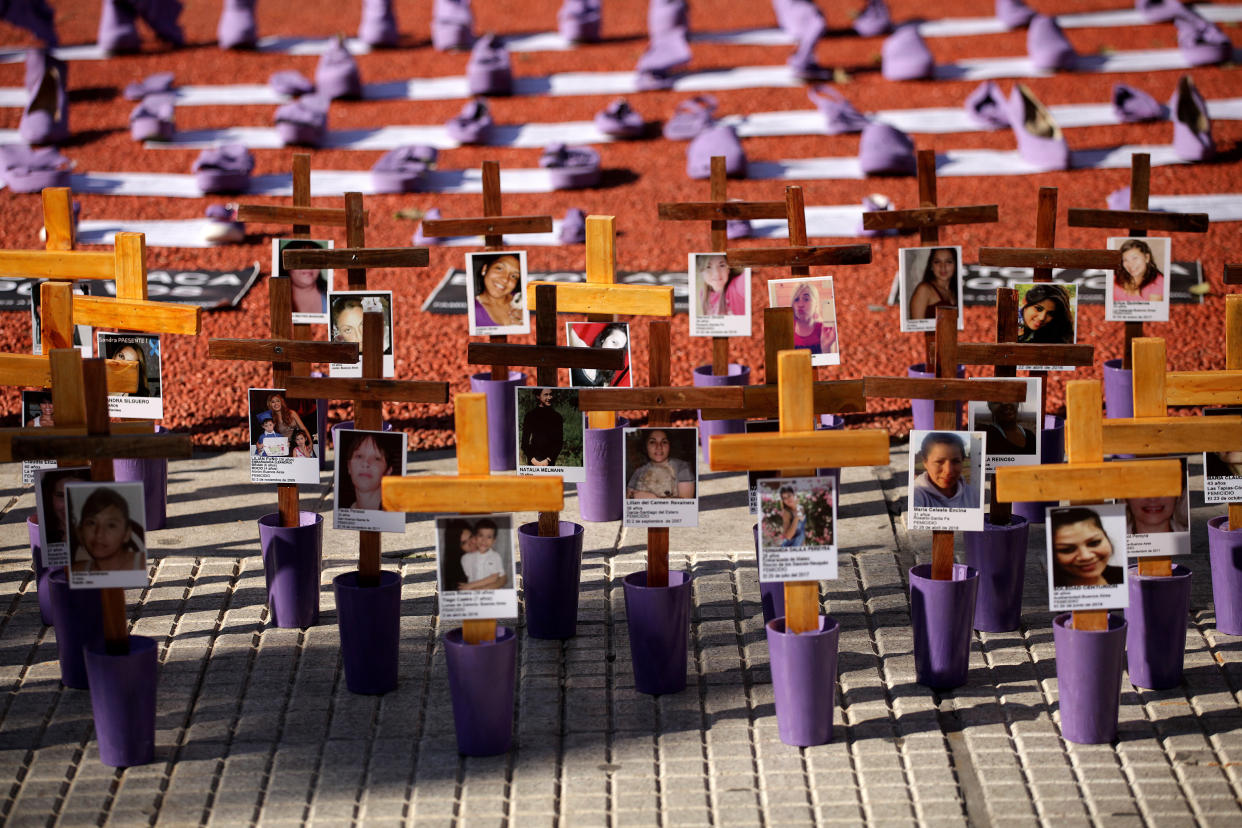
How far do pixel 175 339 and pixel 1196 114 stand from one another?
23.8 ft

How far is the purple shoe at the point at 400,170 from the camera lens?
10352 millimetres

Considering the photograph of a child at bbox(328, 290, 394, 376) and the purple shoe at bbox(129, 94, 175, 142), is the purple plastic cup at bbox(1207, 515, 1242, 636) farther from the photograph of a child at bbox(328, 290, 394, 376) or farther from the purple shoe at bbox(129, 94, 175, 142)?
the purple shoe at bbox(129, 94, 175, 142)

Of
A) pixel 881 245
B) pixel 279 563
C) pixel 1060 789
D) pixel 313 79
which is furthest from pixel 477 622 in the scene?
pixel 313 79

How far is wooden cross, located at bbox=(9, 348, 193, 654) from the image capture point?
4.05m

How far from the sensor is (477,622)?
13.7 feet

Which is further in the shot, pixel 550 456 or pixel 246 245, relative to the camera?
pixel 246 245

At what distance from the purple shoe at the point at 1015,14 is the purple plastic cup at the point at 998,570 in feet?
29.5

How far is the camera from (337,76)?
11.9 meters

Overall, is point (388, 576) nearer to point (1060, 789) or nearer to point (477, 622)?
point (477, 622)

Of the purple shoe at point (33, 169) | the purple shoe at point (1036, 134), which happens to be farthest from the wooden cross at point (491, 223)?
the purple shoe at point (33, 169)

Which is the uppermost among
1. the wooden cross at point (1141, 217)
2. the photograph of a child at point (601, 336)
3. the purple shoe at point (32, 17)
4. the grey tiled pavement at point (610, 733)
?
the purple shoe at point (32, 17)

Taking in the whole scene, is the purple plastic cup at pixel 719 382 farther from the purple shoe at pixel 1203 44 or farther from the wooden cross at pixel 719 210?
the purple shoe at pixel 1203 44

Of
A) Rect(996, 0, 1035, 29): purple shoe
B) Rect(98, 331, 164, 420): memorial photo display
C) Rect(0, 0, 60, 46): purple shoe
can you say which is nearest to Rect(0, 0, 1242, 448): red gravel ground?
Rect(996, 0, 1035, 29): purple shoe

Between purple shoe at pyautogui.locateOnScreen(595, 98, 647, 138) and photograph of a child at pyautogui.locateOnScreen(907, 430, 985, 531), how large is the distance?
23.0 ft
